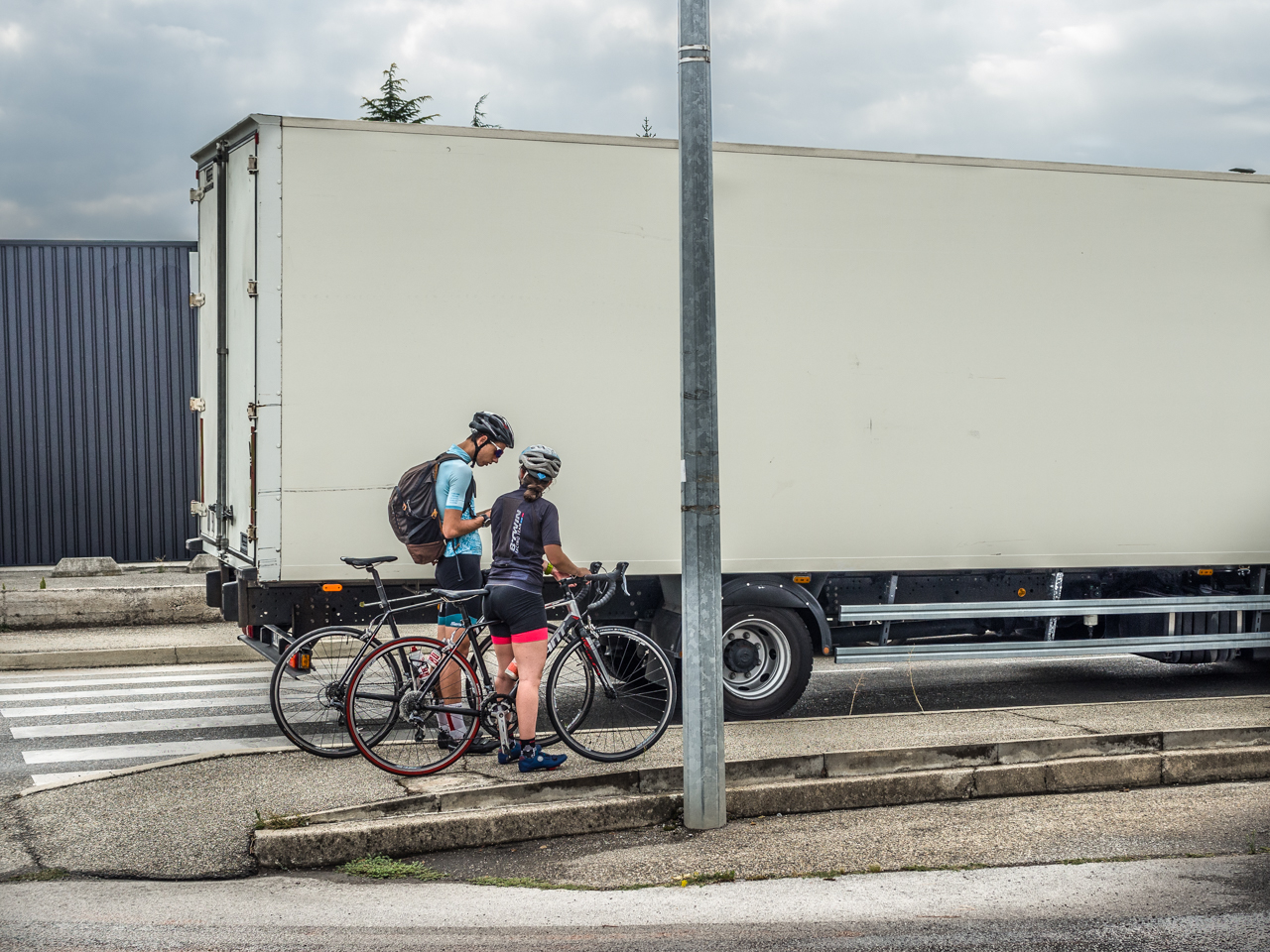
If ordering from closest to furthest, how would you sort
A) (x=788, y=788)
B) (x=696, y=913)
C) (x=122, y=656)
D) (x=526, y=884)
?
(x=696, y=913) → (x=526, y=884) → (x=788, y=788) → (x=122, y=656)

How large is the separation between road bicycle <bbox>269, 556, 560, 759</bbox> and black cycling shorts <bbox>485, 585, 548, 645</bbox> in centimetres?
48

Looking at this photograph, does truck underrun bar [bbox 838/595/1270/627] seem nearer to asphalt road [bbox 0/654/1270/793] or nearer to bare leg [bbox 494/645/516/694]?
asphalt road [bbox 0/654/1270/793]

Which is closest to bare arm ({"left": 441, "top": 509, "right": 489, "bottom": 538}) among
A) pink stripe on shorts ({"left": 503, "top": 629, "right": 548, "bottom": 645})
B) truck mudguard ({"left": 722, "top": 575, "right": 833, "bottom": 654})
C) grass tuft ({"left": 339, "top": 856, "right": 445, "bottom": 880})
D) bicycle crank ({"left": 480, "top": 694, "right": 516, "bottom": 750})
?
pink stripe on shorts ({"left": 503, "top": 629, "right": 548, "bottom": 645})

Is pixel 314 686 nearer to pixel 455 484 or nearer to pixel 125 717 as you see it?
pixel 455 484

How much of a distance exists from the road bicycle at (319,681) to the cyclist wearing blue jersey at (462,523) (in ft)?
0.98

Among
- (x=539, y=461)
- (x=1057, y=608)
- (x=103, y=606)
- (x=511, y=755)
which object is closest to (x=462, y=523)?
(x=539, y=461)

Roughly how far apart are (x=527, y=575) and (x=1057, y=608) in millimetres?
4387

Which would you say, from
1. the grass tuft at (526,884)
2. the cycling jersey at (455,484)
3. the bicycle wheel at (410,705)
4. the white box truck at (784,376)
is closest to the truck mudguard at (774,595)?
the white box truck at (784,376)

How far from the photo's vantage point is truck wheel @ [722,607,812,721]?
870cm

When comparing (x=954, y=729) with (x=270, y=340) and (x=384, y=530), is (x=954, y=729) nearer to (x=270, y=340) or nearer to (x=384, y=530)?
(x=384, y=530)

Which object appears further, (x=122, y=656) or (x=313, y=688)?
(x=122, y=656)

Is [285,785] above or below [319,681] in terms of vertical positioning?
below

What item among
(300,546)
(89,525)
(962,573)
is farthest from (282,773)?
(89,525)

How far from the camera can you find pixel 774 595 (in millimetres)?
8648
